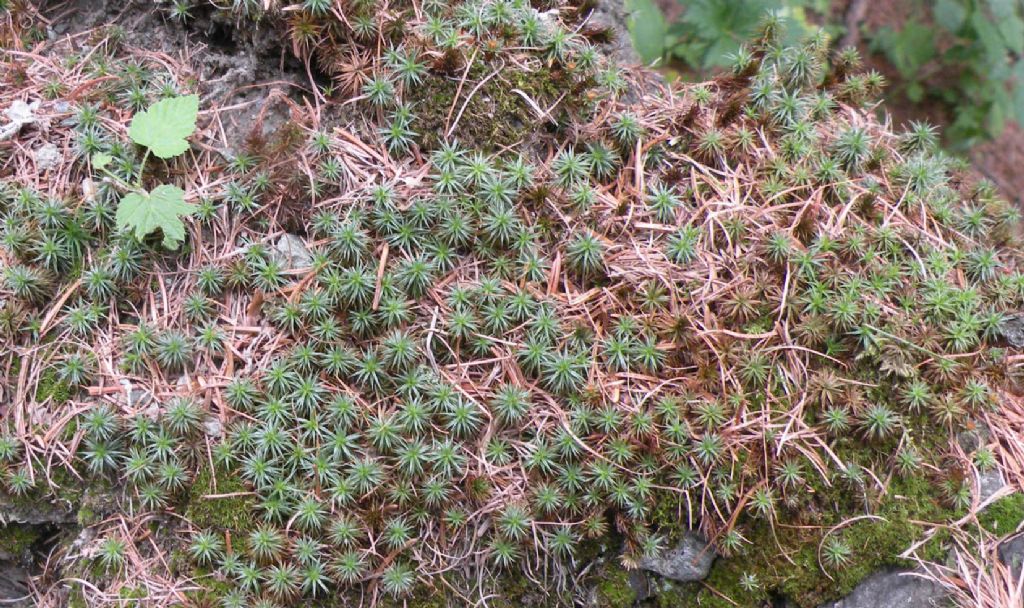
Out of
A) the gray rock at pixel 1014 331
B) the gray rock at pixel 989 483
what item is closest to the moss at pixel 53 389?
the gray rock at pixel 989 483

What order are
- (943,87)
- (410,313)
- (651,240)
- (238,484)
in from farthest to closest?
(943,87), (651,240), (410,313), (238,484)

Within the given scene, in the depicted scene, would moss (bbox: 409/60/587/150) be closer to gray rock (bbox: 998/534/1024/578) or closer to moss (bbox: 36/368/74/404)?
moss (bbox: 36/368/74/404)

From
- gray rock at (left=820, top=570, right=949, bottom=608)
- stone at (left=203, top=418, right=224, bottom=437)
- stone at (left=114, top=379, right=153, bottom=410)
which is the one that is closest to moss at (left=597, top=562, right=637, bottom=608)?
gray rock at (left=820, top=570, right=949, bottom=608)

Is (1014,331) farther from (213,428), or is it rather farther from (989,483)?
(213,428)

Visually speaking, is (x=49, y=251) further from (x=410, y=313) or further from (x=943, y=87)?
(x=943, y=87)

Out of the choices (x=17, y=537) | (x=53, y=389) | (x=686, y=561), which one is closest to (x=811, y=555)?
(x=686, y=561)

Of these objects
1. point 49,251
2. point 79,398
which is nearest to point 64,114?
point 49,251
